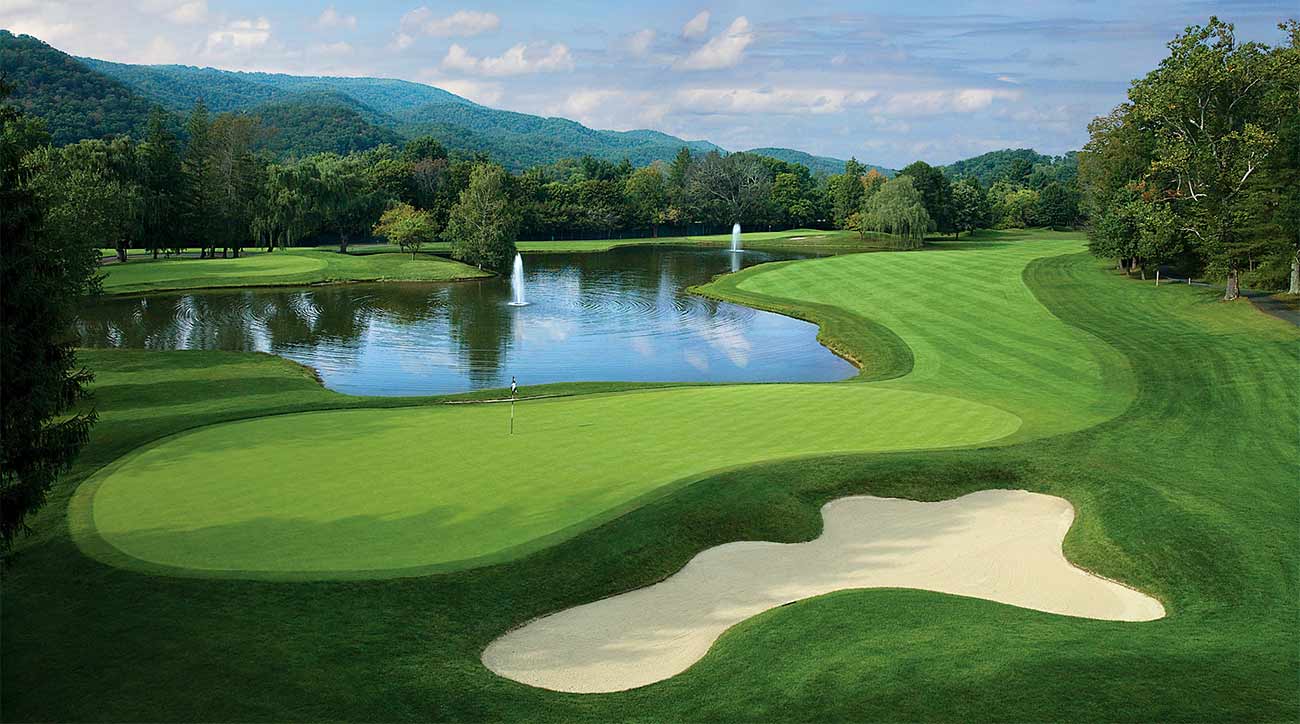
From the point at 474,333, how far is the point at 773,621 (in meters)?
32.8

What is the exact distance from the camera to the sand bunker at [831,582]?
10383mm

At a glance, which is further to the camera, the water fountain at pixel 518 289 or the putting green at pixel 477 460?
the water fountain at pixel 518 289

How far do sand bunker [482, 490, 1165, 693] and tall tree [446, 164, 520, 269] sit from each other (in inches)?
2299

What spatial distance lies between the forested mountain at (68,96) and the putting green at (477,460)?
117612mm

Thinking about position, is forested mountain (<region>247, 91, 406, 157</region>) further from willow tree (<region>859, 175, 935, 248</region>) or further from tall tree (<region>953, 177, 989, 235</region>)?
tall tree (<region>953, 177, 989, 235</region>)

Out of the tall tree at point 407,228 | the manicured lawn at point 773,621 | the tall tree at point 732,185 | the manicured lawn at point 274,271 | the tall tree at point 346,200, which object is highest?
the tall tree at point 732,185

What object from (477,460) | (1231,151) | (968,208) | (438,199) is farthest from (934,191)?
(477,460)

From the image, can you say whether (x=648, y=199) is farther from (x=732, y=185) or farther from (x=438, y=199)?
(x=438, y=199)

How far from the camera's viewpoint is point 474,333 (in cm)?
4172

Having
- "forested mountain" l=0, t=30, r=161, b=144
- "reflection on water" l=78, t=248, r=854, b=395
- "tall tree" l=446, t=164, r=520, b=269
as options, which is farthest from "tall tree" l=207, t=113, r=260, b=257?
"forested mountain" l=0, t=30, r=161, b=144

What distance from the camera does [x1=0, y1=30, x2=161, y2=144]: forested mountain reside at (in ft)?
376

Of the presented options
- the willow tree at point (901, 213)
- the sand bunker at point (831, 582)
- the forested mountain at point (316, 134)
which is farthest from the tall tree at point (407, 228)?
the forested mountain at point (316, 134)

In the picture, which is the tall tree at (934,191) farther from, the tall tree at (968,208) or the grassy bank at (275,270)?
the grassy bank at (275,270)

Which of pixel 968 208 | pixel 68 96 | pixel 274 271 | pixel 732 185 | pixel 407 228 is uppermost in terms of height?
pixel 68 96
